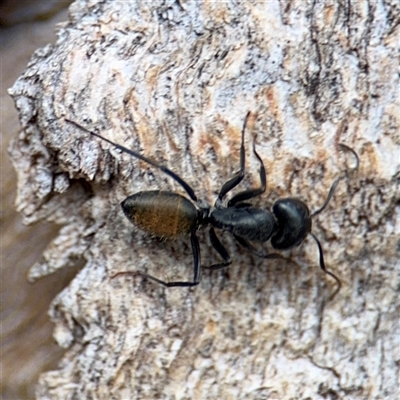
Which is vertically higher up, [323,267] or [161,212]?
[161,212]

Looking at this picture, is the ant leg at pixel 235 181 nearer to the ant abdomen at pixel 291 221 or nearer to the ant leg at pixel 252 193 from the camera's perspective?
the ant leg at pixel 252 193

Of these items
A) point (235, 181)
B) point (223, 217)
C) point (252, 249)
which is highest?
point (235, 181)

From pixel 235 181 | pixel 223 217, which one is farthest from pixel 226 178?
pixel 223 217

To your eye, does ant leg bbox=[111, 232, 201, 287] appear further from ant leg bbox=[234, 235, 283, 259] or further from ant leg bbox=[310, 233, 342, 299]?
ant leg bbox=[310, 233, 342, 299]

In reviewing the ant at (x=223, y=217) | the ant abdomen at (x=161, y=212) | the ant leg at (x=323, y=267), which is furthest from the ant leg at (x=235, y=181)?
the ant leg at (x=323, y=267)

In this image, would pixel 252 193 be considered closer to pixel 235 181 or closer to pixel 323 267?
pixel 235 181

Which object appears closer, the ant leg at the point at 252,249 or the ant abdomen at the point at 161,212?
the ant abdomen at the point at 161,212
